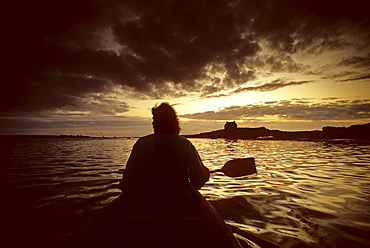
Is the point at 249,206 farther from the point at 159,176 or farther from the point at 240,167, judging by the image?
the point at 159,176

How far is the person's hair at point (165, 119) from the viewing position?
275 cm

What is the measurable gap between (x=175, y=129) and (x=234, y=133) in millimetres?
135814

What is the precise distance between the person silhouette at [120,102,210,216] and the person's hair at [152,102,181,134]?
320 millimetres

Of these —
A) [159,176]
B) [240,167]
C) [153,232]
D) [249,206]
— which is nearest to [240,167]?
[240,167]

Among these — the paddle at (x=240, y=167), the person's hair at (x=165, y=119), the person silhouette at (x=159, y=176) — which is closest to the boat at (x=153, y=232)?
the person silhouette at (x=159, y=176)

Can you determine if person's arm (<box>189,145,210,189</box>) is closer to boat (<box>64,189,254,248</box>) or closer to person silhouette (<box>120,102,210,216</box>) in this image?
person silhouette (<box>120,102,210,216</box>)

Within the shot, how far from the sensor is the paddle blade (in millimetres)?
6328

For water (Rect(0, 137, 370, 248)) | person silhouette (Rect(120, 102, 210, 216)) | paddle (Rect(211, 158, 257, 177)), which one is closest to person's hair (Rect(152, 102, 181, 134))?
person silhouette (Rect(120, 102, 210, 216))

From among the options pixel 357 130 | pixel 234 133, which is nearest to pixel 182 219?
pixel 357 130

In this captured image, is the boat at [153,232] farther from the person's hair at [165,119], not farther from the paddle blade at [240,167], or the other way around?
the paddle blade at [240,167]

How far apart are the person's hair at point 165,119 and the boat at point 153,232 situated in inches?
47.2

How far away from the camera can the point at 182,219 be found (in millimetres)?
2053

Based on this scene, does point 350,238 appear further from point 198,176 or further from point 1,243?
point 1,243

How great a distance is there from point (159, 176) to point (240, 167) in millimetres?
4928
